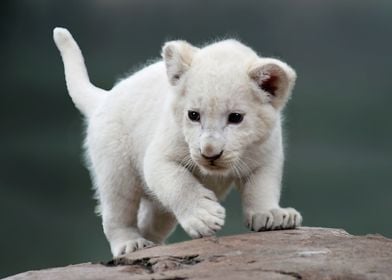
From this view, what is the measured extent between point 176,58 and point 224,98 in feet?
2.18

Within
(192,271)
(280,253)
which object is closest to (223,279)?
(192,271)

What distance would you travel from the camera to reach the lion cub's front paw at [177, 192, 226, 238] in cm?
674

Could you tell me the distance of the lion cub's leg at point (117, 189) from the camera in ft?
27.1

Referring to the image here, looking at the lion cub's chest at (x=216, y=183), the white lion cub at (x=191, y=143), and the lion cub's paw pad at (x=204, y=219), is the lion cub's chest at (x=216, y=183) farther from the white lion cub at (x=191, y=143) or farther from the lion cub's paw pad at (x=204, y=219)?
the lion cub's paw pad at (x=204, y=219)

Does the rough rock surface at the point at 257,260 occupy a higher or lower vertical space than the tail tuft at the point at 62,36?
lower

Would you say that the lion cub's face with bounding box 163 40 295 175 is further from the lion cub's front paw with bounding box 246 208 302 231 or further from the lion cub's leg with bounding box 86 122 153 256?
the lion cub's leg with bounding box 86 122 153 256

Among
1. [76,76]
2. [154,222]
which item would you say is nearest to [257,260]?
[154,222]

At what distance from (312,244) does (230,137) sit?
1.03m

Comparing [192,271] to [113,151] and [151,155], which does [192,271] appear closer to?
[151,155]

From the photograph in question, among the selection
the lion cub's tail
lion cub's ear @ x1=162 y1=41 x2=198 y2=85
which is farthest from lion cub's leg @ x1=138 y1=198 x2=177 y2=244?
lion cub's ear @ x1=162 y1=41 x2=198 y2=85

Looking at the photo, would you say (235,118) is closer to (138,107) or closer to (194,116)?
(194,116)

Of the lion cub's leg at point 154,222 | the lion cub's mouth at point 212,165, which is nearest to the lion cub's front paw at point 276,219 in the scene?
the lion cub's mouth at point 212,165

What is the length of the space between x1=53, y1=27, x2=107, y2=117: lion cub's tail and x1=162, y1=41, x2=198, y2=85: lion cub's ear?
2.12m

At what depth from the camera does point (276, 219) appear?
23.3 ft
